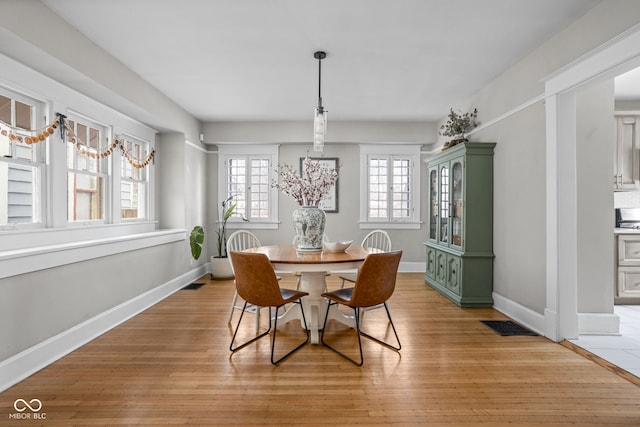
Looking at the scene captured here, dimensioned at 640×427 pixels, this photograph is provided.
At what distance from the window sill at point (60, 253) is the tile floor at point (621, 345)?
165 inches

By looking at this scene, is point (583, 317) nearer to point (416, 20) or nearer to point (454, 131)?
point (454, 131)

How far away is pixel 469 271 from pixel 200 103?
4.13 metres

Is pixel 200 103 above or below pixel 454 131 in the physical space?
above

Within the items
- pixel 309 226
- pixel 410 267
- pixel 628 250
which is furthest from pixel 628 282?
pixel 309 226

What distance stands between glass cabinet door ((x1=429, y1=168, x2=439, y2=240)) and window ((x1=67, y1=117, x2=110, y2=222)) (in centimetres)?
422

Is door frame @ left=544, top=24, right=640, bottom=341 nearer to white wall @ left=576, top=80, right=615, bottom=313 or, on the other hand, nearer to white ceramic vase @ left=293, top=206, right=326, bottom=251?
white wall @ left=576, top=80, right=615, bottom=313

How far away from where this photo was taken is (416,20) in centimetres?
267

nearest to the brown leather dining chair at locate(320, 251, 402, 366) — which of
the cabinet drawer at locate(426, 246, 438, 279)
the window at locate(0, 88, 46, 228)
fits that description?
the cabinet drawer at locate(426, 246, 438, 279)

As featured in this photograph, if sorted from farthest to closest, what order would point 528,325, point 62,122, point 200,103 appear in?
point 200,103 → point 528,325 → point 62,122

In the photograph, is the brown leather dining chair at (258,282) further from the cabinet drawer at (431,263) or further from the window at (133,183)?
the cabinet drawer at (431,263)

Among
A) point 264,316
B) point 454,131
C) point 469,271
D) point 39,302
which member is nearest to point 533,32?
point 454,131

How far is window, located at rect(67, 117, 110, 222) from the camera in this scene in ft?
11.1

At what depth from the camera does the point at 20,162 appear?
2.73 metres

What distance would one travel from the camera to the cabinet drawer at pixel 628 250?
388 cm
